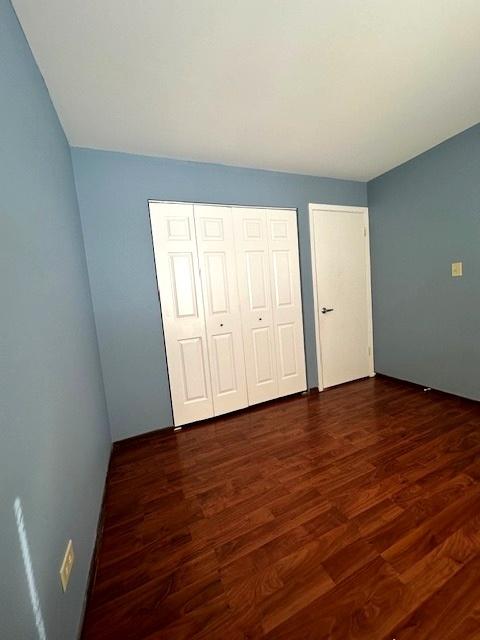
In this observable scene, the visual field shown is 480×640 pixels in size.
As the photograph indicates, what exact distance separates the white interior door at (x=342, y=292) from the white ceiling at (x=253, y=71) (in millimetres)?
888

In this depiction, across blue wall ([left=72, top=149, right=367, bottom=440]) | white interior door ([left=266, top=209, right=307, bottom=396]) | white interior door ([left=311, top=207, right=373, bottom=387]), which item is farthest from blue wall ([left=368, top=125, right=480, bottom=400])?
blue wall ([left=72, top=149, right=367, bottom=440])

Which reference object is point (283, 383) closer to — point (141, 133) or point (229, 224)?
point (229, 224)

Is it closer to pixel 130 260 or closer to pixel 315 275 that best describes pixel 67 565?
pixel 130 260

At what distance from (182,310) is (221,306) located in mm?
377

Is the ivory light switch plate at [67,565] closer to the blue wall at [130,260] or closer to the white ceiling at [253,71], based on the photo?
the blue wall at [130,260]

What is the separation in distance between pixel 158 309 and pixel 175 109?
144cm

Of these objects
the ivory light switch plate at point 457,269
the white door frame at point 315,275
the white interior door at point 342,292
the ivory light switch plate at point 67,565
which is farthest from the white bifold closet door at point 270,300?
the ivory light switch plate at point 67,565

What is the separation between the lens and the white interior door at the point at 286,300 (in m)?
2.65

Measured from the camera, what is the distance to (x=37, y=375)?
0.85 meters

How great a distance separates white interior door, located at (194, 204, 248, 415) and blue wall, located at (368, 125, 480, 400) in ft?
6.08

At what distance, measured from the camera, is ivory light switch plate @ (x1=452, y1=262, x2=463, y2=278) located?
2.35 m

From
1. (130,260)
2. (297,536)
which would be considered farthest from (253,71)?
(297,536)

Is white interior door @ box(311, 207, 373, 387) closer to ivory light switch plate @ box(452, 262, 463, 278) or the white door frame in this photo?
the white door frame

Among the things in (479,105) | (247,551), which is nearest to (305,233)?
(479,105)
